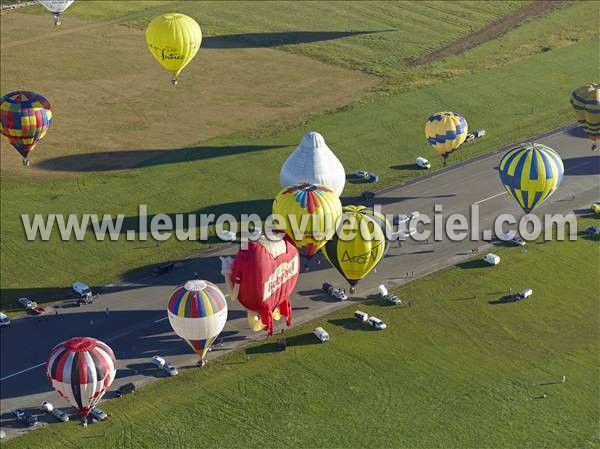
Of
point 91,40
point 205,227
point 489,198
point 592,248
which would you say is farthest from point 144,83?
point 592,248

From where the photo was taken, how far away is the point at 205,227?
118 metres

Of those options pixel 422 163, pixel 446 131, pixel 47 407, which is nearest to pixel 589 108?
pixel 446 131

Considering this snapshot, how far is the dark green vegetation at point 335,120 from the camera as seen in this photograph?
115 metres

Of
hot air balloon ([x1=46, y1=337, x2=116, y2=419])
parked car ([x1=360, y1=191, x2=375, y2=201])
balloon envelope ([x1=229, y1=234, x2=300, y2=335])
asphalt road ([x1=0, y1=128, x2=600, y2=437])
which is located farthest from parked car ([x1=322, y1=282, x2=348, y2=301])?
hot air balloon ([x1=46, y1=337, x2=116, y2=419])

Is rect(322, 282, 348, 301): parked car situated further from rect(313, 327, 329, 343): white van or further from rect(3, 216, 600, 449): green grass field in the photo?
rect(313, 327, 329, 343): white van

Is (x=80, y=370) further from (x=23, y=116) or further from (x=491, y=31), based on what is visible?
(x=491, y=31)

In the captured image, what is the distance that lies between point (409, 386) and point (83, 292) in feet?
105

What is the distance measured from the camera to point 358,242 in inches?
3861

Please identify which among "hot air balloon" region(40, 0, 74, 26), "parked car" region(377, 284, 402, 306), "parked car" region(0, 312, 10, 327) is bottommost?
"parked car" region(0, 312, 10, 327)

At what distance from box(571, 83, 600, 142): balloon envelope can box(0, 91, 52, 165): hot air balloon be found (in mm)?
59181

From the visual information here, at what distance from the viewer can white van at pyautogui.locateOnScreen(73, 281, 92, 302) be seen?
105 meters

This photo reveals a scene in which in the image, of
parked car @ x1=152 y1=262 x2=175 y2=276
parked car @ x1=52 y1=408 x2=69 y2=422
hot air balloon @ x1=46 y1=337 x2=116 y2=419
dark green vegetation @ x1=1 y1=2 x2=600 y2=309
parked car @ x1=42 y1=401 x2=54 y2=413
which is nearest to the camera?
hot air balloon @ x1=46 y1=337 x2=116 y2=419

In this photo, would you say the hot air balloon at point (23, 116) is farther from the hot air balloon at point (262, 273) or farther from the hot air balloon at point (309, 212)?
the hot air balloon at point (262, 273)

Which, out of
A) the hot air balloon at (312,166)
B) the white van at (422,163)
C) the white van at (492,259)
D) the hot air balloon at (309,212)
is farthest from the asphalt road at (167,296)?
the hot air balloon at (312,166)
